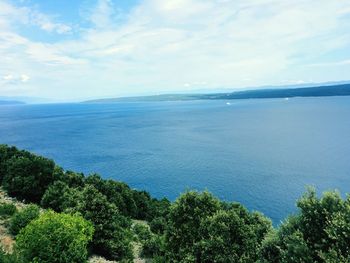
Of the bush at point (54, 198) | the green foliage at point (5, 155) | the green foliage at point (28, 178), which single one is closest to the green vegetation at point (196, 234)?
the bush at point (54, 198)

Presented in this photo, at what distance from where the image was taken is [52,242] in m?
20.3

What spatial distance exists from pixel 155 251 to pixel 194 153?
83.5 metres

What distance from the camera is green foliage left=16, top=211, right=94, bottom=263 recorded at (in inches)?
779

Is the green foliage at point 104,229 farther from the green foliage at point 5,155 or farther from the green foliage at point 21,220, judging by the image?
the green foliage at point 5,155

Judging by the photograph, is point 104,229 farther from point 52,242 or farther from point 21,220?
point 52,242

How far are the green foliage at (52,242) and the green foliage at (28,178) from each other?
93.2 ft

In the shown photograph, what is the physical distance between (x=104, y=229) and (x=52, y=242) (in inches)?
319

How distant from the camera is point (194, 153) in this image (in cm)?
11344

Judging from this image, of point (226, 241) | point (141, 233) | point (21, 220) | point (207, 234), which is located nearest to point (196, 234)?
point (207, 234)

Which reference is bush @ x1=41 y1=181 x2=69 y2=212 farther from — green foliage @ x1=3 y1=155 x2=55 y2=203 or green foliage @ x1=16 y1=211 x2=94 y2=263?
green foliage @ x1=16 y1=211 x2=94 y2=263

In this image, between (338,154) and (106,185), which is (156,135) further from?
(106,185)

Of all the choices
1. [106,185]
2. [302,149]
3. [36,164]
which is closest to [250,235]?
Answer: [106,185]

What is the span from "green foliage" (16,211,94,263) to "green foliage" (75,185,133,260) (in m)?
6.08

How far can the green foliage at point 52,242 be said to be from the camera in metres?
19.8
